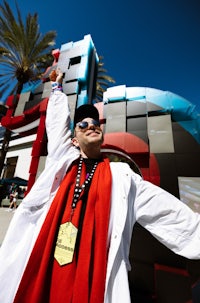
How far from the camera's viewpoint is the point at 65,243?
3.57 ft

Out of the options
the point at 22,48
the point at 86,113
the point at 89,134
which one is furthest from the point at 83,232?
the point at 22,48

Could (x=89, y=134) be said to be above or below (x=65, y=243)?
above

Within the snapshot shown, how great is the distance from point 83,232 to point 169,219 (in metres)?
0.64

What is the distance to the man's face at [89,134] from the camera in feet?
5.11

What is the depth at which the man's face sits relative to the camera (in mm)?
1558

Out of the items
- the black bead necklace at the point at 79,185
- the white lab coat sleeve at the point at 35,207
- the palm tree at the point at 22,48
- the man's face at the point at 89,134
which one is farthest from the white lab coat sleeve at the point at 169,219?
the palm tree at the point at 22,48

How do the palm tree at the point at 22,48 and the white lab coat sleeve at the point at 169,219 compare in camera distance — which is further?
the palm tree at the point at 22,48

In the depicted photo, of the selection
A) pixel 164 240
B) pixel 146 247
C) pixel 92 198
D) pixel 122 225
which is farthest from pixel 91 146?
pixel 146 247

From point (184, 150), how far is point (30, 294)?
7.26 feet

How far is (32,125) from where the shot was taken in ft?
14.4

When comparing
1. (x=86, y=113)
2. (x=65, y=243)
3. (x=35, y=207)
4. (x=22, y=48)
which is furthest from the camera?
(x=22, y=48)

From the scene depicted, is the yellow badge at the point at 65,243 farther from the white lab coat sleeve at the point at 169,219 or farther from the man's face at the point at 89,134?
the man's face at the point at 89,134

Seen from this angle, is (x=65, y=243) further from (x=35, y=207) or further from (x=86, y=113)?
(x=86, y=113)

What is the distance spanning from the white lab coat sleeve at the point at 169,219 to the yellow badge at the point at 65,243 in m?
0.53
